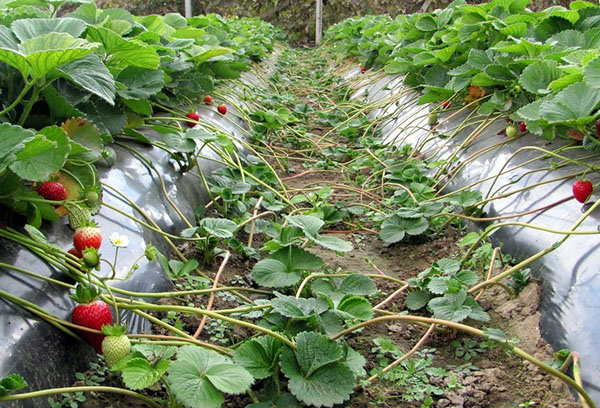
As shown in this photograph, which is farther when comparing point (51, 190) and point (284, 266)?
point (284, 266)

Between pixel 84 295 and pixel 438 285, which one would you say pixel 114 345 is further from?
pixel 438 285

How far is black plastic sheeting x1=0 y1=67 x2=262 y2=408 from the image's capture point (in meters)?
1.18

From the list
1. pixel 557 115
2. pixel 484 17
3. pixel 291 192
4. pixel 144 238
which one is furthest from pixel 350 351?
pixel 484 17

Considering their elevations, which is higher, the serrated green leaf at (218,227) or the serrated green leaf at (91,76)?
the serrated green leaf at (91,76)

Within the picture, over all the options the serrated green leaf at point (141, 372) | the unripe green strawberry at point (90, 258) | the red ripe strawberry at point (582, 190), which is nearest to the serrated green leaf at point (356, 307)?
the serrated green leaf at point (141, 372)

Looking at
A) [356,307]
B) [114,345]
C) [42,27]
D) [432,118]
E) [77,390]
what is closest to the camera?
[77,390]

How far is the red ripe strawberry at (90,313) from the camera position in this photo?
4.17ft

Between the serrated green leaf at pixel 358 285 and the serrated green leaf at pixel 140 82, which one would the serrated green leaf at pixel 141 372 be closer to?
the serrated green leaf at pixel 358 285

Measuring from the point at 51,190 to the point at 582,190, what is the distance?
1.48m

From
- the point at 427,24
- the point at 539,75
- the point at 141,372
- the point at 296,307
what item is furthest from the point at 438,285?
the point at 427,24

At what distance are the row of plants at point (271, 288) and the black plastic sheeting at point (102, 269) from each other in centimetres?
3

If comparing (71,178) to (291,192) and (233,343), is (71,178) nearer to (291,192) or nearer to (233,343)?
(233,343)

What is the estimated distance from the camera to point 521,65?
2.59 metres

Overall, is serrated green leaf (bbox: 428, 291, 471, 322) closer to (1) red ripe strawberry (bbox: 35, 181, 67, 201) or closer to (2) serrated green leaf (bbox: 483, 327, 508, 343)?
(2) serrated green leaf (bbox: 483, 327, 508, 343)
